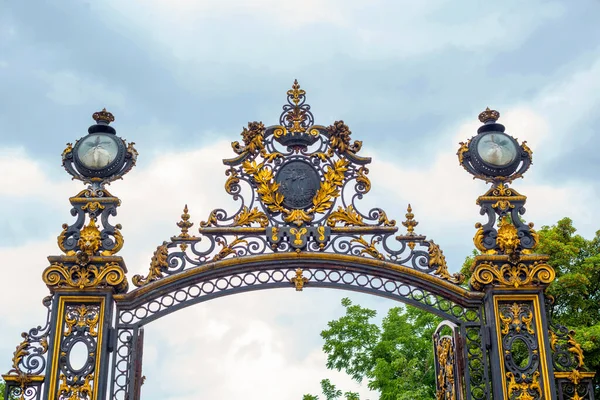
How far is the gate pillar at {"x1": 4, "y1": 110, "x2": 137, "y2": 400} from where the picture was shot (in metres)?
8.50

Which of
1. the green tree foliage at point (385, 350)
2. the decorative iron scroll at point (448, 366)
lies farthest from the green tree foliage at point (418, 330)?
→ the decorative iron scroll at point (448, 366)

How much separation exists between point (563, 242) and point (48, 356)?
11744mm

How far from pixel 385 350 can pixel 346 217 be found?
11.1 m

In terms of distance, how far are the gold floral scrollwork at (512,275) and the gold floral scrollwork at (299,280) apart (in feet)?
5.80

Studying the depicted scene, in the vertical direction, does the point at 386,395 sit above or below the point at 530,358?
above

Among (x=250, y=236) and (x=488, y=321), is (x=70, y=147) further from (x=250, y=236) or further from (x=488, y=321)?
(x=488, y=321)

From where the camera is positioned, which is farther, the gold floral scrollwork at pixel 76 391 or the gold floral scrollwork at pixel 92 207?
the gold floral scrollwork at pixel 92 207

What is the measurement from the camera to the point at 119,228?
30.2 ft

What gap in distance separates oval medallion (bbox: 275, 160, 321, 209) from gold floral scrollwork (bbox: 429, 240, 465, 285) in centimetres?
143

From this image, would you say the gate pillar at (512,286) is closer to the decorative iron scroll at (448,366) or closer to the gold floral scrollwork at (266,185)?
the decorative iron scroll at (448,366)

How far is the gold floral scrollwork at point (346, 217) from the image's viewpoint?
934 centimetres

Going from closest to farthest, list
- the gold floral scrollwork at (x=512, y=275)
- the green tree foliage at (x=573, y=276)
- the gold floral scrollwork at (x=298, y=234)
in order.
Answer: the gold floral scrollwork at (x=512, y=275)
the gold floral scrollwork at (x=298, y=234)
the green tree foliage at (x=573, y=276)

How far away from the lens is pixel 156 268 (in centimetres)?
908

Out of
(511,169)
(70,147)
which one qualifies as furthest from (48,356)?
(511,169)
